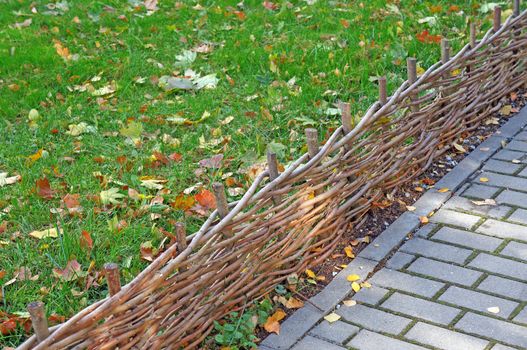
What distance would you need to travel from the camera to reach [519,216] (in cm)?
419

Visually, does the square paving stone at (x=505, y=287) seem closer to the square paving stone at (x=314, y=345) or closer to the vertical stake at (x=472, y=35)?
the square paving stone at (x=314, y=345)

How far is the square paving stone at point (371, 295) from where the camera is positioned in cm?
364

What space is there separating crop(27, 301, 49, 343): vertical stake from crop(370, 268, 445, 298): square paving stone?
162cm

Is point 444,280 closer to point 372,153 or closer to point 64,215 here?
point 372,153

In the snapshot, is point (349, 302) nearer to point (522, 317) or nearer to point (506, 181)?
point (522, 317)

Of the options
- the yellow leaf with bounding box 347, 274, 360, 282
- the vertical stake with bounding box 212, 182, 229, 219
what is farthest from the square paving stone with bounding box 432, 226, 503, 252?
the vertical stake with bounding box 212, 182, 229, 219

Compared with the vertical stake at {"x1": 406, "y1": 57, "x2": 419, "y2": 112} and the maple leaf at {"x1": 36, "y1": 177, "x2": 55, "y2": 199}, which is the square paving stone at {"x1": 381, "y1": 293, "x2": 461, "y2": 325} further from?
the maple leaf at {"x1": 36, "y1": 177, "x2": 55, "y2": 199}

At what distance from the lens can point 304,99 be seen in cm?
538

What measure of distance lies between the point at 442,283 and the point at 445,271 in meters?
0.10

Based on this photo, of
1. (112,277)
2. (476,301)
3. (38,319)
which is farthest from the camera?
(476,301)

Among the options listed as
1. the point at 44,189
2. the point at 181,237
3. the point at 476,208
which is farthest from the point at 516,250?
the point at 44,189

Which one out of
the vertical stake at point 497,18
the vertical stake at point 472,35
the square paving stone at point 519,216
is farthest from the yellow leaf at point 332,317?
the vertical stake at point 497,18

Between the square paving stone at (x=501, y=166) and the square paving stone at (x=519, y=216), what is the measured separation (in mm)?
426

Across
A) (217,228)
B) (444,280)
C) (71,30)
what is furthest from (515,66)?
(71,30)
